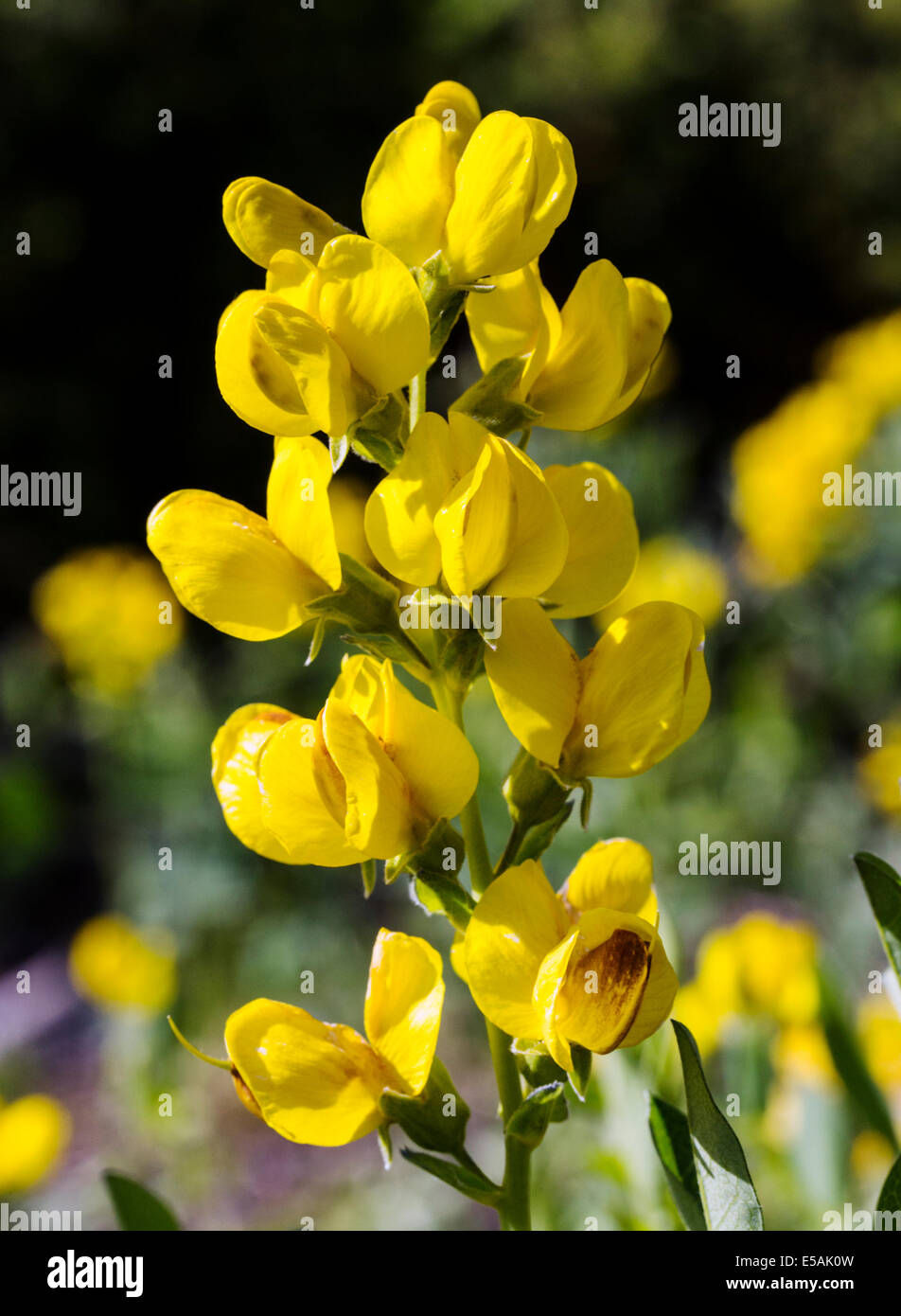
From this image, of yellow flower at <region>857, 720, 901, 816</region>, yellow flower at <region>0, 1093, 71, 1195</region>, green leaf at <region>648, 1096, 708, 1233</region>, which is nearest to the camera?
green leaf at <region>648, 1096, 708, 1233</region>

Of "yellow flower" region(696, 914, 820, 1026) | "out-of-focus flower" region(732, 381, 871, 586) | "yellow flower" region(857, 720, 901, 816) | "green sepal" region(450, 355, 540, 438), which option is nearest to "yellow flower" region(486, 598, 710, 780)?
"green sepal" region(450, 355, 540, 438)

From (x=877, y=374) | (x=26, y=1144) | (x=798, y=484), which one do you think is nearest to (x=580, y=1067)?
(x=26, y=1144)

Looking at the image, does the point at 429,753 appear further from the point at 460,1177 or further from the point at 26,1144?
the point at 26,1144

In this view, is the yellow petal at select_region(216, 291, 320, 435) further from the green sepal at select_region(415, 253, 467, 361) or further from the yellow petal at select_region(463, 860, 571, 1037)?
the yellow petal at select_region(463, 860, 571, 1037)

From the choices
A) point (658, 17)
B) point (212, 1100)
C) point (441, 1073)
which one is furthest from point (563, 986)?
point (658, 17)

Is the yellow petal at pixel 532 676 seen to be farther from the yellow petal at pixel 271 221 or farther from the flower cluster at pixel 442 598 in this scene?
the yellow petal at pixel 271 221

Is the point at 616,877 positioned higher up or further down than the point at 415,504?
further down

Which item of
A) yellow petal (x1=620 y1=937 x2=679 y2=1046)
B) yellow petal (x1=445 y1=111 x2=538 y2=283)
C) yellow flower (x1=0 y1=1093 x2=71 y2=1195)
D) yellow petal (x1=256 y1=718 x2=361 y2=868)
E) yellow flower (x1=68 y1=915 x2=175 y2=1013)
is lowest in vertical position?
yellow flower (x1=0 y1=1093 x2=71 y2=1195)
